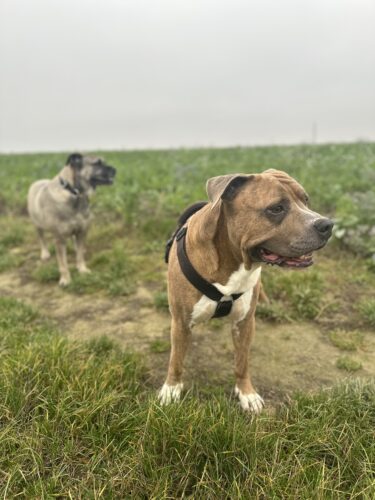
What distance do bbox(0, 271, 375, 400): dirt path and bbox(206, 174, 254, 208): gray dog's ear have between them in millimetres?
1631

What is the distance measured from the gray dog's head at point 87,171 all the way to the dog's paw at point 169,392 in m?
3.67

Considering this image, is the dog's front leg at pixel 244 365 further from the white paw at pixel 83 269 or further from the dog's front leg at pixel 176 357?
the white paw at pixel 83 269

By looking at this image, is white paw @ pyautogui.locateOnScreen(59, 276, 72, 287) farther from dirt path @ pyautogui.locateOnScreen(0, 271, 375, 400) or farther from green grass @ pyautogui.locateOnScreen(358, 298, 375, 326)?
green grass @ pyautogui.locateOnScreen(358, 298, 375, 326)

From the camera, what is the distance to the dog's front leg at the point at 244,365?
2.89 meters

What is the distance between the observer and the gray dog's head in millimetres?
5742

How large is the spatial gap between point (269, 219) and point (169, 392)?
1.52 meters

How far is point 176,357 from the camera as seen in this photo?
2.95 metres

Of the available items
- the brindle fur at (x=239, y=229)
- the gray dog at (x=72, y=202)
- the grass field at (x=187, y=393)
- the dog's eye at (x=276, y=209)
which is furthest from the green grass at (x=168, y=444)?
the gray dog at (x=72, y=202)

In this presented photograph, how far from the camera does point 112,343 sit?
3.61m

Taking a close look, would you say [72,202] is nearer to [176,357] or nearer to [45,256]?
[45,256]

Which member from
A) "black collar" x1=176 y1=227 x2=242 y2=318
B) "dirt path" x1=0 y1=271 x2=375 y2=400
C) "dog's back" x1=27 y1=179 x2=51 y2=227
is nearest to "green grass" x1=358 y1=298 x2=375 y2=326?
"dirt path" x1=0 y1=271 x2=375 y2=400

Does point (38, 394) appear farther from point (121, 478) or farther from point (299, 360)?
point (299, 360)

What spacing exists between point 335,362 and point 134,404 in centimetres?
180

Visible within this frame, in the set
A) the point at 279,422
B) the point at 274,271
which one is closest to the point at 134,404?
the point at 279,422
